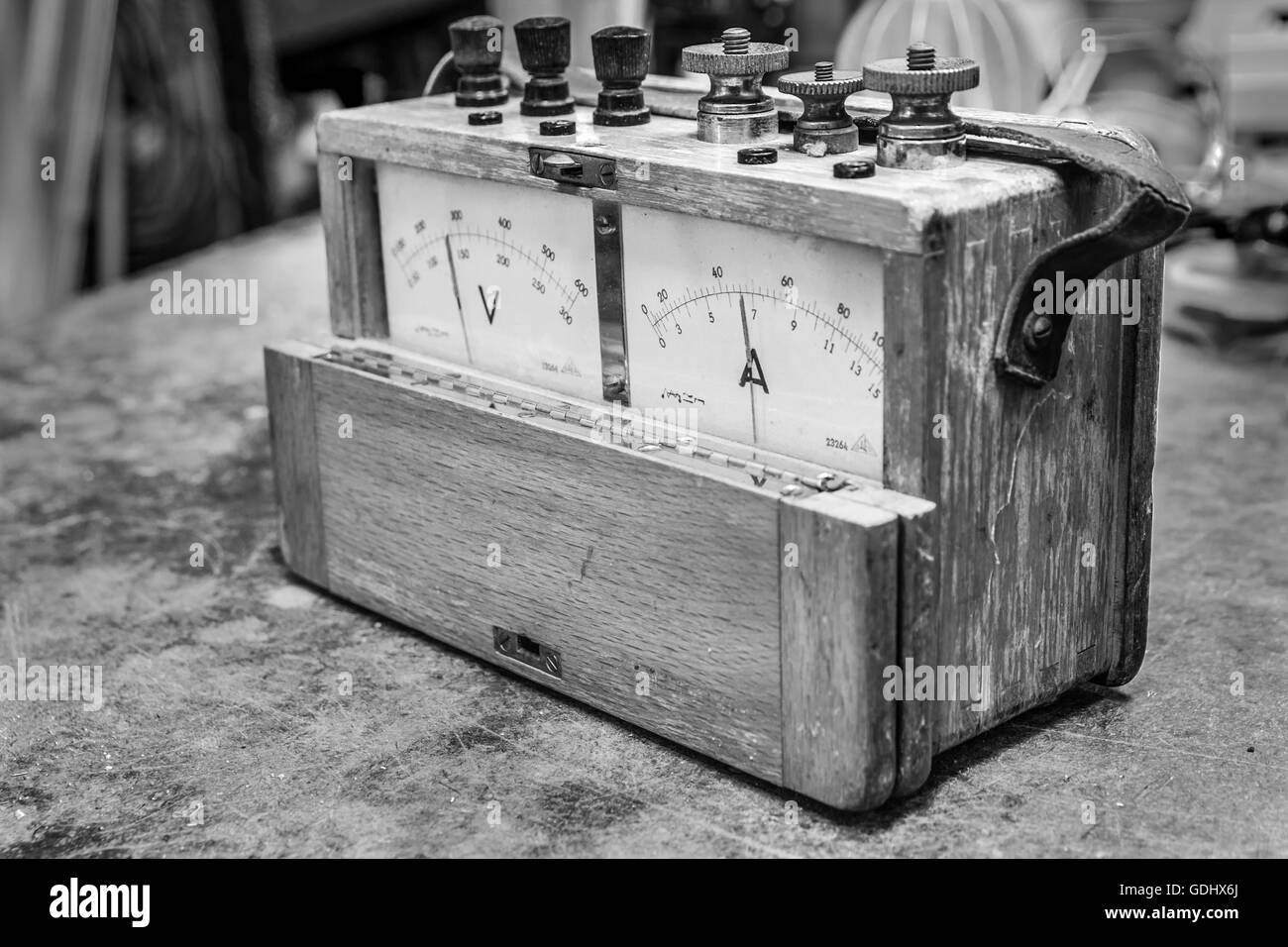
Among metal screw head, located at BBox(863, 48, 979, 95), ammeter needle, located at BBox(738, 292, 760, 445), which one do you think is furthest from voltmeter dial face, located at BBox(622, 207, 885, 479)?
metal screw head, located at BBox(863, 48, 979, 95)

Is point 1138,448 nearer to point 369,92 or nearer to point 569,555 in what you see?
point 569,555

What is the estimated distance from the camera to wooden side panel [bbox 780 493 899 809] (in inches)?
38.0

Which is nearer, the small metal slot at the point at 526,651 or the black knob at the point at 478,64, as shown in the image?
the small metal slot at the point at 526,651

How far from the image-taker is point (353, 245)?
1.38 metres

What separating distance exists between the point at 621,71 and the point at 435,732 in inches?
19.5

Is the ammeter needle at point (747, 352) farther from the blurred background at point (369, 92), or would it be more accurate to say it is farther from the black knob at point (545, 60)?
the blurred background at point (369, 92)

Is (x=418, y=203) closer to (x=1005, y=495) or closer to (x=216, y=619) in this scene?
(x=216, y=619)

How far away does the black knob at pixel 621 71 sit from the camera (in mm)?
1207

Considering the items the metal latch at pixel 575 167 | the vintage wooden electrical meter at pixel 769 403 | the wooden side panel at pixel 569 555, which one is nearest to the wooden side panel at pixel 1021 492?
the vintage wooden electrical meter at pixel 769 403

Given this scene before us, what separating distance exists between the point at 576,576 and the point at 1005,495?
0.99 feet

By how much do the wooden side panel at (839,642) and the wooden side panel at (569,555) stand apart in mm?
18

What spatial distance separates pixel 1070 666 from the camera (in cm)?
113
